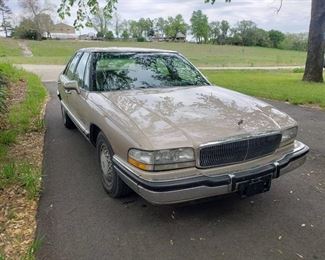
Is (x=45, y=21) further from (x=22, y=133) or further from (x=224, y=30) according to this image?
(x=22, y=133)

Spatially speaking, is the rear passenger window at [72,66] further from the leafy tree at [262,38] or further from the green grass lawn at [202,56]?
the leafy tree at [262,38]

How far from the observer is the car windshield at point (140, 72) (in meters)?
4.33

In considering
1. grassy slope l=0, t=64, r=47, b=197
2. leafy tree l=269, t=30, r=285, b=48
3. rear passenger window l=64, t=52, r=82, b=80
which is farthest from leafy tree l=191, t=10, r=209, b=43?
rear passenger window l=64, t=52, r=82, b=80

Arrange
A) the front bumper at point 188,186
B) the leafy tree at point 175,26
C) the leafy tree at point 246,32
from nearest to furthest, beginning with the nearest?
1. the front bumper at point 188,186
2. the leafy tree at point 246,32
3. the leafy tree at point 175,26

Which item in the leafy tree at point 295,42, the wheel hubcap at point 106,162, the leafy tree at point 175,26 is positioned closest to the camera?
the wheel hubcap at point 106,162

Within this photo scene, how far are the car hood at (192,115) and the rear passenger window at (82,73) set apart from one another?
2.13 feet

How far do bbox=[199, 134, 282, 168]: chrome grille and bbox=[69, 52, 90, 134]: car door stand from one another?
1.92 metres

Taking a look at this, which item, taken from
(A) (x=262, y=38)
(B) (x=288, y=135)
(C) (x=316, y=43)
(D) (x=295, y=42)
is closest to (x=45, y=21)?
(A) (x=262, y=38)

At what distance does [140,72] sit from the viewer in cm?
453

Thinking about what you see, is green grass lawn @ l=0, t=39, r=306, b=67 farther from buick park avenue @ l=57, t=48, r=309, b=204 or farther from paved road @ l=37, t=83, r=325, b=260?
paved road @ l=37, t=83, r=325, b=260

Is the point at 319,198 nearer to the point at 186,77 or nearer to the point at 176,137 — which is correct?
the point at 176,137

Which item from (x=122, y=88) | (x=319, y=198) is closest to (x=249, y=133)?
(x=319, y=198)

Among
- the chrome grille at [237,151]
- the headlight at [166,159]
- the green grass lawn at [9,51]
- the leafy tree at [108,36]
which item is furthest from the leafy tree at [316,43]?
the leafy tree at [108,36]

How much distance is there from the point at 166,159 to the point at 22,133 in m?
4.12
